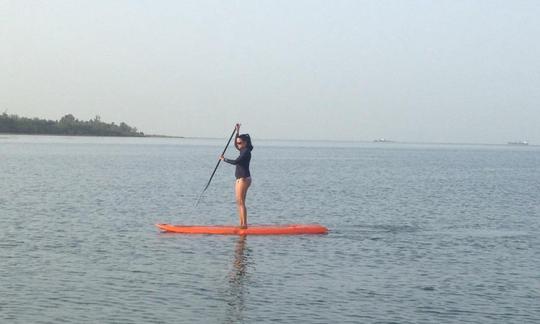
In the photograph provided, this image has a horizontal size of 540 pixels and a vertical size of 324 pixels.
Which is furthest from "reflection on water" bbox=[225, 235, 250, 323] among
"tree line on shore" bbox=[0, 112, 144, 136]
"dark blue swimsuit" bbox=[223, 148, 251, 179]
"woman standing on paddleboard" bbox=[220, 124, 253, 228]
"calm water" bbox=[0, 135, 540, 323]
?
"tree line on shore" bbox=[0, 112, 144, 136]

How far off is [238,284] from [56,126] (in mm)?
157964

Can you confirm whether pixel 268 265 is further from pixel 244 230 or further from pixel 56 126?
pixel 56 126

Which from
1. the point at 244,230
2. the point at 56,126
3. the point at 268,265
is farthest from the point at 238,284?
the point at 56,126

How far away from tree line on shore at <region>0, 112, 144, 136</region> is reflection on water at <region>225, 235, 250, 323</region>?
138 metres

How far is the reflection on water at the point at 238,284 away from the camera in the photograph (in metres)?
12.6

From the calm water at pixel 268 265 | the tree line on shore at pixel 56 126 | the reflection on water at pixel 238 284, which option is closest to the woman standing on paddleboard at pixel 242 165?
the calm water at pixel 268 265

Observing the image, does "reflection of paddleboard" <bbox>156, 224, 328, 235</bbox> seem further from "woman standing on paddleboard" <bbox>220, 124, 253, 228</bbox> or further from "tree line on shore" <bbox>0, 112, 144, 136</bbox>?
"tree line on shore" <bbox>0, 112, 144, 136</bbox>

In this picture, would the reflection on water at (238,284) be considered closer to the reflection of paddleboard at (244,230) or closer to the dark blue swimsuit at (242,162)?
the reflection of paddleboard at (244,230)

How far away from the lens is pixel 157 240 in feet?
65.7

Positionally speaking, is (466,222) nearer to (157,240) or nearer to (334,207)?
(334,207)

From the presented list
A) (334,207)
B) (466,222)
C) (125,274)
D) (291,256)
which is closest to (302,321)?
(125,274)

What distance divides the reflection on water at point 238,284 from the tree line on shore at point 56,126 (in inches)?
5435

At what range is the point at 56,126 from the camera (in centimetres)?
16762

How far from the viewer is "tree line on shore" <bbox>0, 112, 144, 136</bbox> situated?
6161 inches
